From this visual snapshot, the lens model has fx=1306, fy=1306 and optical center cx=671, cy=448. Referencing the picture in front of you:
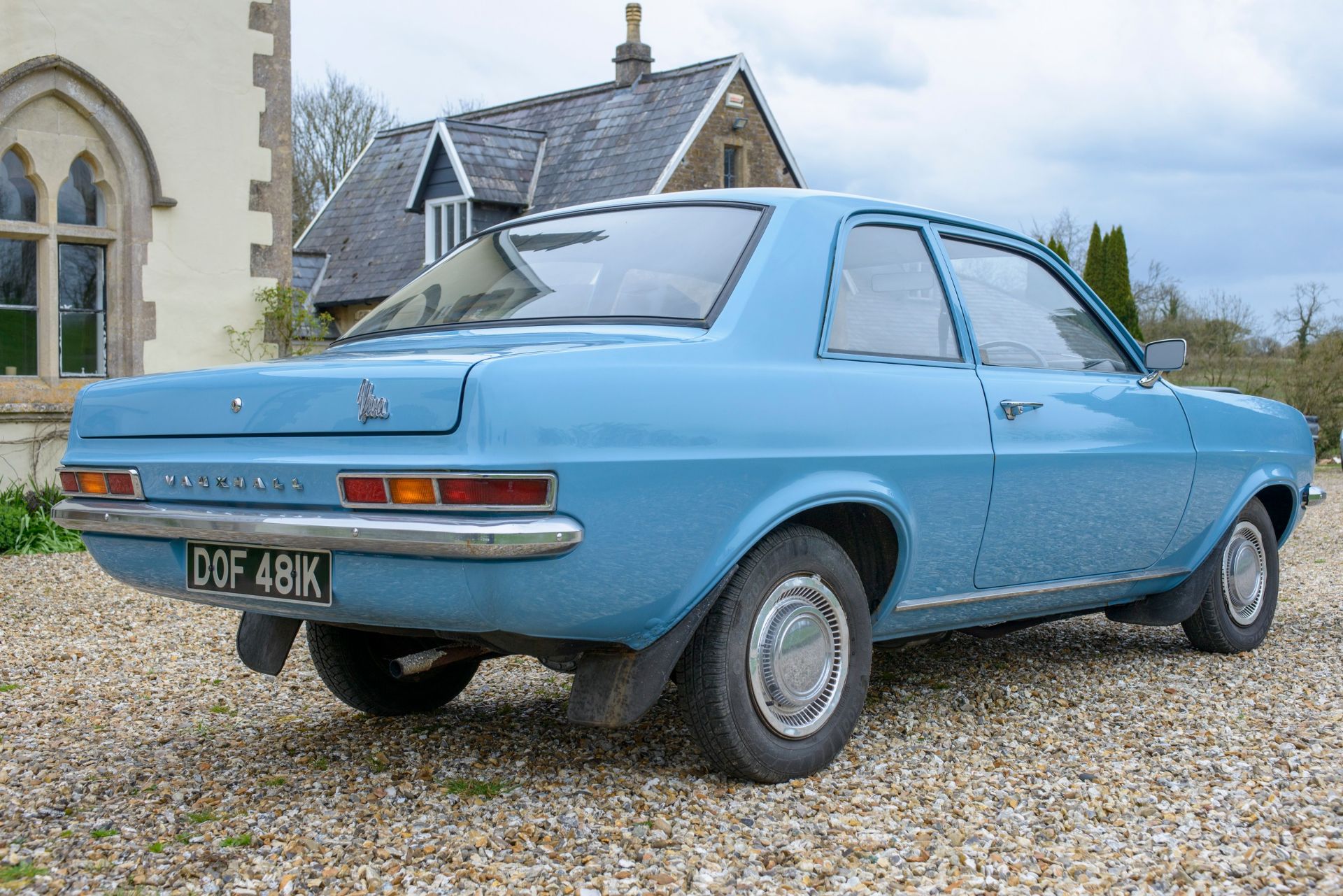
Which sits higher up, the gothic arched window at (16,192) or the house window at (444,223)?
the house window at (444,223)

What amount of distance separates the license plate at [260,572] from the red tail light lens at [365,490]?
0.61 feet

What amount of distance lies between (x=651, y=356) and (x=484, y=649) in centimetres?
110

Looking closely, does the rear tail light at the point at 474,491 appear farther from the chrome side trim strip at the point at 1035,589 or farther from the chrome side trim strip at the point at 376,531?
the chrome side trim strip at the point at 1035,589

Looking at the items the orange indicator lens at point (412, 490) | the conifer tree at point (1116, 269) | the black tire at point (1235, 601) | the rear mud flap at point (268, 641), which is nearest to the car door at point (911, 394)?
the orange indicator lens at point (412, 490)

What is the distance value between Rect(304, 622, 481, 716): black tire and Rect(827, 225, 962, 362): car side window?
1.54m

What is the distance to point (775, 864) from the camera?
9.51ft

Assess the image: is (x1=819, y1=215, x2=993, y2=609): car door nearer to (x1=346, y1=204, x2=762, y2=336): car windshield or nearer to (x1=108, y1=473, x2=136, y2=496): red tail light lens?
(x1=346, y1=204, x2=762, y2=336): car windshield

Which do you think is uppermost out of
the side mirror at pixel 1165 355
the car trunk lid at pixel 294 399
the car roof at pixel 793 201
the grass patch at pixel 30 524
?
the car roof at pixel 793 201

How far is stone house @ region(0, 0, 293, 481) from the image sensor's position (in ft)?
32.9

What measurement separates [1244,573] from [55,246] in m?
8.96

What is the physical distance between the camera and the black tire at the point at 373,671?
4016mm

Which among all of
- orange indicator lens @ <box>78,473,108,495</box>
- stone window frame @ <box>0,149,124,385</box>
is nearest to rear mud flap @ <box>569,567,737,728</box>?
orange indicator lens @ <box>78,473,108,495</box>

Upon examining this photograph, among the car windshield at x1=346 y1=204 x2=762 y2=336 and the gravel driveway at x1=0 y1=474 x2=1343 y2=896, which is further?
the car windshield at x1=346 y1=204 x2=762 y2=336

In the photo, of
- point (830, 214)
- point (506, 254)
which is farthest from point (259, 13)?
point (830, 214)
